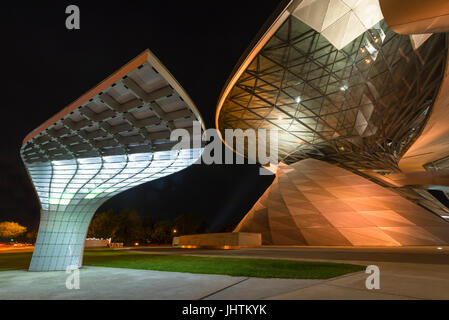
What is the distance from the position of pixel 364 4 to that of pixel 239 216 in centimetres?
A: 9113

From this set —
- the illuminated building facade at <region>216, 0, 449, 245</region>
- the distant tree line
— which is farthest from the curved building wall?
the distant tree line

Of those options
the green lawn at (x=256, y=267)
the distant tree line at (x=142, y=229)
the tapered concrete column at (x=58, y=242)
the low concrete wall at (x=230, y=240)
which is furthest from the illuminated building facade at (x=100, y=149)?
the distant tree line at (x=142, y=229)

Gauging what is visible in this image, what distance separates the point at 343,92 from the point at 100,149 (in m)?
24.5

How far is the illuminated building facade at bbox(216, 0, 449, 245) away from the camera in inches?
629

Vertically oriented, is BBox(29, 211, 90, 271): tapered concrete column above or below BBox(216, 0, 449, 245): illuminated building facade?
below

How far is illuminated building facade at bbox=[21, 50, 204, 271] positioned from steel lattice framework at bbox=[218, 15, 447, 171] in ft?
43.5

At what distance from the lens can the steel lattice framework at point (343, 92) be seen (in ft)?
56.7

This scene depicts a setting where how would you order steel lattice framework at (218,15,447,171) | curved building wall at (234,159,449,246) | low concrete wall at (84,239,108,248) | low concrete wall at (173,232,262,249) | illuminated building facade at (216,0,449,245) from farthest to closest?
1. low concrete wall at (84,239,108,248)
2. low concrete wall at (173,232,262,249)
3. curved building wall at (234,159,449,246)
4. steel lattice framework at (218,15,447,171)
5. illuminated building facade at (216,0,449,245)

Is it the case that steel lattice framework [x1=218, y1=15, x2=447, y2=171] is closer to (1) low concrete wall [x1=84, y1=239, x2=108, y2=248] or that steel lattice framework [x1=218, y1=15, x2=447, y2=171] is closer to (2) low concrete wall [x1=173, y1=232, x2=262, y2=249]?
(2) low concrete wall [x1=173, y1=232, x2=262, y2=249]

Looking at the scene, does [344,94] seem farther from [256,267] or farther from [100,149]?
[100,149]

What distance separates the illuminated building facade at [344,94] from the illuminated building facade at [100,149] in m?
11.1

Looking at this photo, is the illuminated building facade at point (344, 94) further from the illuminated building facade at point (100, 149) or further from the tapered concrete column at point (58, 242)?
the tapered concrete column at point (58, 242)
